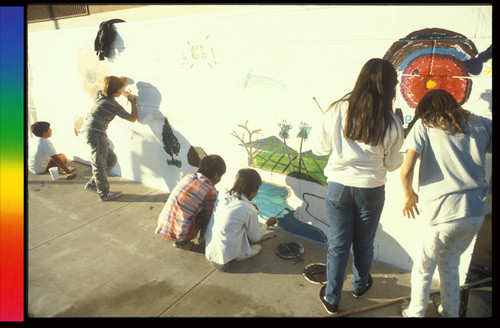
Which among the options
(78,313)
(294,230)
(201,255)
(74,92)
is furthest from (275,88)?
(74,92)

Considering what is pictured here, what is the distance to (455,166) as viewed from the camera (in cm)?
202

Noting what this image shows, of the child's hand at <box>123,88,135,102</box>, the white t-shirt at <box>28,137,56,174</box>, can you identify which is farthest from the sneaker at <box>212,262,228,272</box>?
the white t-shirt at <box>28,137,56,174</box>

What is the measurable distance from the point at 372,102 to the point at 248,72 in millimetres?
1604

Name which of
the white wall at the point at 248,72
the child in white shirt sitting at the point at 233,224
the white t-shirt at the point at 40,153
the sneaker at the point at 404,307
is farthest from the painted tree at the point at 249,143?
the white t-shirt at the point at 40,153

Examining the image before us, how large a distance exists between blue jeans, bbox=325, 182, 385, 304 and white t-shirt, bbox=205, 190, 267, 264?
83 centimetres

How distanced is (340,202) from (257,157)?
1494 millimetres

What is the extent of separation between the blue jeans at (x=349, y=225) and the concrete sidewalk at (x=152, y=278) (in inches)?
13.2

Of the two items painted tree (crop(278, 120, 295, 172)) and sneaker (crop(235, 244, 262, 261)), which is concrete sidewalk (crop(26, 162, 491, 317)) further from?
painted tree (crop(278, 120, 295, 172))

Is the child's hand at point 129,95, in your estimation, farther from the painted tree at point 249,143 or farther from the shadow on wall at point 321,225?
the shadow on wall at point 321,225

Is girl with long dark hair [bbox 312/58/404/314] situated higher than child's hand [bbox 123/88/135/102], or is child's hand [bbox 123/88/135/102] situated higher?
child's hand [bbox 123/88/135/102]

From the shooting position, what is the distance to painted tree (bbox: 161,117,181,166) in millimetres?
4289

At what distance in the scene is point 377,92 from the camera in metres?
2.03

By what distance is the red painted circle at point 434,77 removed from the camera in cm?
235
